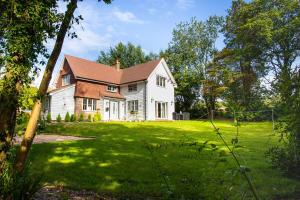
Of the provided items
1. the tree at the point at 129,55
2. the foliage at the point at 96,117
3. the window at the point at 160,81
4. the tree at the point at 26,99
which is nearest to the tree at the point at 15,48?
the tree at the point at 26,99

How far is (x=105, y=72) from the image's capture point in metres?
34.9

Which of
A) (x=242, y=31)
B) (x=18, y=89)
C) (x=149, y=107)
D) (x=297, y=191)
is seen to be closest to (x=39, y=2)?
(x=18, y=89)

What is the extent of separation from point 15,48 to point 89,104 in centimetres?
2644

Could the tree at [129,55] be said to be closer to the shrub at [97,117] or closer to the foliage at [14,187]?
the shrub at [97,117]

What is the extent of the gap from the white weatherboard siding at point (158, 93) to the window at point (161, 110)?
0.40m

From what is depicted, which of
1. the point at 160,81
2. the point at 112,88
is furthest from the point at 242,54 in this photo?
the point at 112,88

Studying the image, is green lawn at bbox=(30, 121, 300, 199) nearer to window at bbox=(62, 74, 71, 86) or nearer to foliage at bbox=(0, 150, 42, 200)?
foliage at bbox=(0, 150, 42, 200)

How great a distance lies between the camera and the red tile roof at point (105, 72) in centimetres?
3130

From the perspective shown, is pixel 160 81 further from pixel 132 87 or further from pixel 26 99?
pixel 26 99

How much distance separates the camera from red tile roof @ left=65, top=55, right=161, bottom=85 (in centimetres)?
3130

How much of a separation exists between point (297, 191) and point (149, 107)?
27.0 meters

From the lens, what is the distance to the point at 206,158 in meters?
8.67

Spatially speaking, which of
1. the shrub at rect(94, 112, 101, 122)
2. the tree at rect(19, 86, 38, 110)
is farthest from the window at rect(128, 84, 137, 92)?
the tree at rect(19, 86, 38, 110)

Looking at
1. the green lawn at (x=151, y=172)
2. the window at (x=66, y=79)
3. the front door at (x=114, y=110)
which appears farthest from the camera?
the front door at (x=114, y=110)
